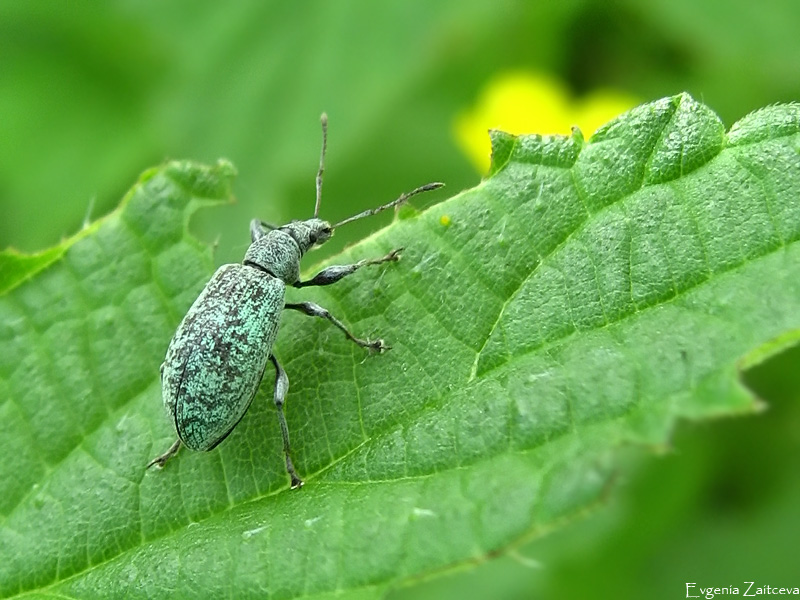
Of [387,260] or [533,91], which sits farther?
[533,91]

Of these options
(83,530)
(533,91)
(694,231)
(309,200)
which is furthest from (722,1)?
(83,530)

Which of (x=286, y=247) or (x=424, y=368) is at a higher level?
(x=286, y=247)

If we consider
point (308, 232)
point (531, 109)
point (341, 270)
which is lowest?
point (341, 270)

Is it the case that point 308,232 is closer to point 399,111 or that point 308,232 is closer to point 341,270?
point 341,270

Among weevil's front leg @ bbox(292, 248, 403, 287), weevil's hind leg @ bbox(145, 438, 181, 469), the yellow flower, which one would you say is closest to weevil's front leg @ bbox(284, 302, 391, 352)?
weevil's front leg @ bbox(292, 248, 403, 287)

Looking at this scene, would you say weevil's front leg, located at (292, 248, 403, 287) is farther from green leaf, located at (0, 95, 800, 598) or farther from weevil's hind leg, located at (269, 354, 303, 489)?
weevil's hind leg, located at (269, 354, 303, 489)

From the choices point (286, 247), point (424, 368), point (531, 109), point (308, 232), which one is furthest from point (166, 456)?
point (531, 109)

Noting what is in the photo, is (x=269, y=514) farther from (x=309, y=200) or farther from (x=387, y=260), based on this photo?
(x=309, y=200)

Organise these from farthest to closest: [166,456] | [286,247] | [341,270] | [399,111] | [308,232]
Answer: [399,111] < [308,232] < [286,247] < [341,270] < [166,456]
